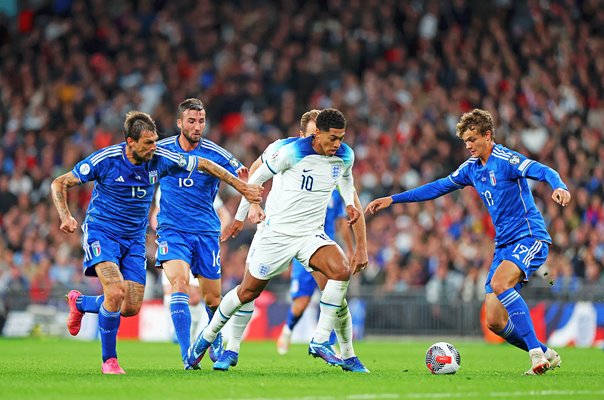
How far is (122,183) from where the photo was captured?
36.0 ft

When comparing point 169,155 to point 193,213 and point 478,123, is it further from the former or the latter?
point 478,123

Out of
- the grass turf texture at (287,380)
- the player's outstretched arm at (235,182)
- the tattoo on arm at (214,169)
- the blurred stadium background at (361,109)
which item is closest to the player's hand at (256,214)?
the player's outstretched arm at (235,182)

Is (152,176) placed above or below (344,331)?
above

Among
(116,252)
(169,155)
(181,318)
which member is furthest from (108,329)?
(169,155)

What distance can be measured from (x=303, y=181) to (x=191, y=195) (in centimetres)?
174

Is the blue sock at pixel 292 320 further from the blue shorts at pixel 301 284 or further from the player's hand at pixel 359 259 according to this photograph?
the player's hand at pixel 359 259

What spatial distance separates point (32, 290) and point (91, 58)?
8.64 metres

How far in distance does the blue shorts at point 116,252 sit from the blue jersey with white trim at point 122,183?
0.25ft

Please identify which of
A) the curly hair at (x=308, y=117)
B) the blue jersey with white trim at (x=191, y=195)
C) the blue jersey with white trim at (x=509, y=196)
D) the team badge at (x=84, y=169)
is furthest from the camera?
the curly hair at (x=308, y=117)

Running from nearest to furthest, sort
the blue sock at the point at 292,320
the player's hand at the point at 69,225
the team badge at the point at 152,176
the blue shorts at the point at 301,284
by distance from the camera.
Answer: the player's hand at the point at 69,225 < the team badge at the point at 152,176 < the blue shorts at the point at 301,284 < the blue sock at the point at 292,320

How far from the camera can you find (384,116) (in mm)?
25859

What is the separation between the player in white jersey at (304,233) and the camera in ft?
35.2

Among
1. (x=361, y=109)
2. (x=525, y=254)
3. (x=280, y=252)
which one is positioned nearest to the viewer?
(x=280, y=252)

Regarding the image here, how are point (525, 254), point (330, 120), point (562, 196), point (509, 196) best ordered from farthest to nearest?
point (509, 196), point (525, 254), point (330, 120), point (562, 196)
